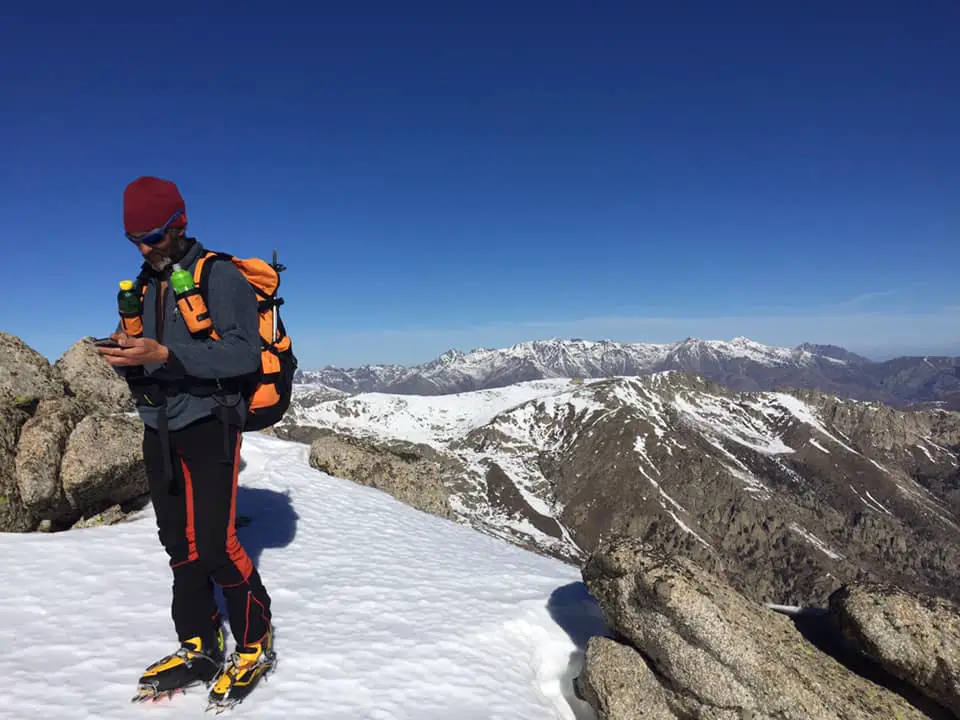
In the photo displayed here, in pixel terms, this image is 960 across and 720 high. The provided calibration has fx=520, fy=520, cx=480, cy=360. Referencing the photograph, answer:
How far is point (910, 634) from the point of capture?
968 cm

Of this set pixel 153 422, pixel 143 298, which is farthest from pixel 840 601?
pixel 143 298

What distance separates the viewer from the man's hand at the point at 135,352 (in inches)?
211

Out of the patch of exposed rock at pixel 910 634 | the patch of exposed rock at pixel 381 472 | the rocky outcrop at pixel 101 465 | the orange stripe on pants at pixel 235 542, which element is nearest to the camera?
the orange stripe on pants at pixel 235 542

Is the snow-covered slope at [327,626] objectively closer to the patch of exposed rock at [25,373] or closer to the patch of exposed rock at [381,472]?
the patch of exposed rock at [25,373]

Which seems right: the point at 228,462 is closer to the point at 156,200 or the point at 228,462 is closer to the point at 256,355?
the point at 256,355

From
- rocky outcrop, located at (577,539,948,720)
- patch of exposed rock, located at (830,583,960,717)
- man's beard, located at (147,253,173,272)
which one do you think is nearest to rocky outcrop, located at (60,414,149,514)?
man's beard, located at (147,253,173,272)

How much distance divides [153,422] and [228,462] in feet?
3.35

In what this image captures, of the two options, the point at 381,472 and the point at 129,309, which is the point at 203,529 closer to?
the point at 129,309

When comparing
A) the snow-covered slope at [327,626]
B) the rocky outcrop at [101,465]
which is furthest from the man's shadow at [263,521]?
the rocky outcrop at [101,465]

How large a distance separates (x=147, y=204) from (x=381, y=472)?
78.4 ft

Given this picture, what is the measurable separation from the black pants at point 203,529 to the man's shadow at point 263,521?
5.39 m

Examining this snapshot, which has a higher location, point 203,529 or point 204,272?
point 204,272

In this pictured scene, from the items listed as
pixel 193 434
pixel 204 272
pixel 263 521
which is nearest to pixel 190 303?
pixel 204 272

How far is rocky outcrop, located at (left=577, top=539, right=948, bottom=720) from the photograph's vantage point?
889 cm
